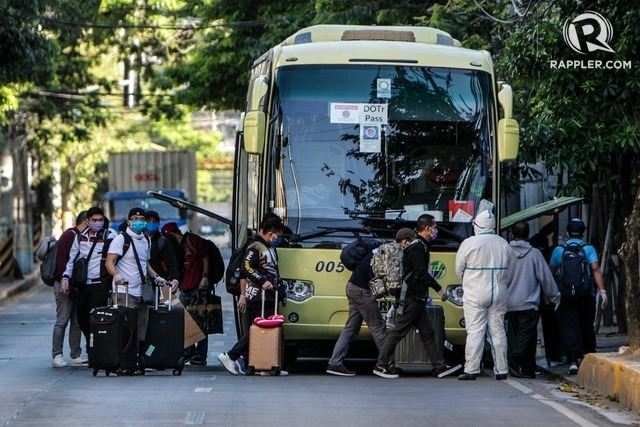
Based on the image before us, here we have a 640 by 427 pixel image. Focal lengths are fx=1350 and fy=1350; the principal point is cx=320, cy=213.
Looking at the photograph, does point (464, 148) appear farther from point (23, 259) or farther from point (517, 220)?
point (23, 259)

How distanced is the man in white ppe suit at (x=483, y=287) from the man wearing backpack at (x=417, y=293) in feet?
0.96

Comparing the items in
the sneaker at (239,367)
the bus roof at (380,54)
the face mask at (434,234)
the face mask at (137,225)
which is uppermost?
the bus roof at (380,54)

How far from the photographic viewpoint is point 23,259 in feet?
136

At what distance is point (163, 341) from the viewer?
14.0m

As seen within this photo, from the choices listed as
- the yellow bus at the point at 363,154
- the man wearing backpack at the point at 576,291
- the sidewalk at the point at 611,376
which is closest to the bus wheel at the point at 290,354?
the yellow bus at the point at 363,154

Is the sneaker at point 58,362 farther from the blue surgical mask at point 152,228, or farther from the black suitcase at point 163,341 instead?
the blue surgical mask at point 152,228

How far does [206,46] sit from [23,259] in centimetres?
1074

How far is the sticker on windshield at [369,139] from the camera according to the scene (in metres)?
14.3

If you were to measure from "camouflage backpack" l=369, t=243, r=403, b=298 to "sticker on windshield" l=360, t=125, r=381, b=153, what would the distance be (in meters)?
1.19

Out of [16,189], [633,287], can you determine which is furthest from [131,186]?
[633,287]

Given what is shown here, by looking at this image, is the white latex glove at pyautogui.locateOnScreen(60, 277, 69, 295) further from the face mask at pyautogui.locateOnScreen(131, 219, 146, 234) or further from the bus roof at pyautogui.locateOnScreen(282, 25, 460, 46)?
the bus roof at pyautogui.locateOnScreen(282, 25, 460, 46)

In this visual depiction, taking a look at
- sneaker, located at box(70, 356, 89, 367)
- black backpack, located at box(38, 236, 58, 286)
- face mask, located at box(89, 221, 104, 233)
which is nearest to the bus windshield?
face mask, located at box(89, 221, 104, 233)

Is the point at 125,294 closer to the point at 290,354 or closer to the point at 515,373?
the point at 290,354

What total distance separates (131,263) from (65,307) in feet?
4.79
